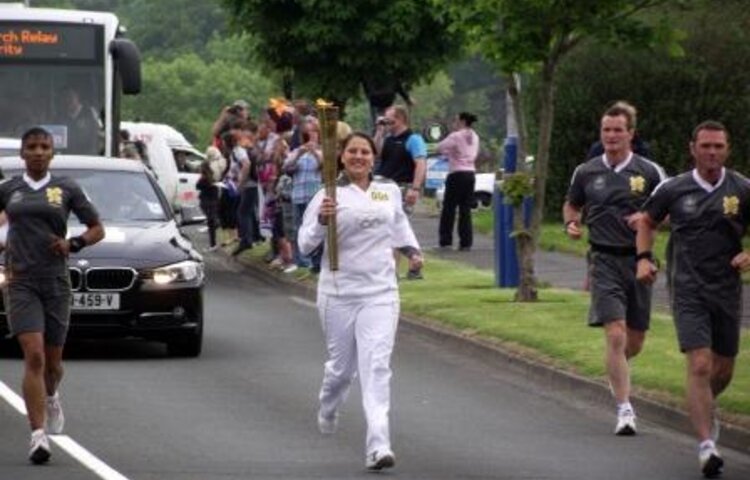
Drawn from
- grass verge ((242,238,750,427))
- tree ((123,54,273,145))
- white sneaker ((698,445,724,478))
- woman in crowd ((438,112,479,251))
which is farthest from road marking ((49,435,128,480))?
tree ((123,54,273,145))

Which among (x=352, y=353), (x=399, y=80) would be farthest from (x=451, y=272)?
(x=352, y=353)

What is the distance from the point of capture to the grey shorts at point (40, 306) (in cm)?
1366

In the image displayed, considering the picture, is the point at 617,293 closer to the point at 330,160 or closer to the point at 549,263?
the point at 330,160

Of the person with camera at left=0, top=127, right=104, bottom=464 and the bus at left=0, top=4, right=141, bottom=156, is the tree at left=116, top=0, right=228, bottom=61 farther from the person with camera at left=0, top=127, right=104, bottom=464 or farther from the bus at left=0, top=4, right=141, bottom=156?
the person with camera at left=0, top=127, right=104, bottom=464

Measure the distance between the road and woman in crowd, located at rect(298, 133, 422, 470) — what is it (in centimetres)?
63

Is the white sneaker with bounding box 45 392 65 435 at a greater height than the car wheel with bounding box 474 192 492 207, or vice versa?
the white sneaker with bounding box 45 392 65 435

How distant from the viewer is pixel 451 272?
27.7 meters

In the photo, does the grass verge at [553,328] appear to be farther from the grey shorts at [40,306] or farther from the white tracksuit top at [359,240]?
the grey shorts at [40,306]

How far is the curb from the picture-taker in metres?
14.5

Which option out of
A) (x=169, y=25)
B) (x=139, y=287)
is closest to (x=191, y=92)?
(x=169, y=25)

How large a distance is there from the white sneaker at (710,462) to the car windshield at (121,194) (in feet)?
27.3

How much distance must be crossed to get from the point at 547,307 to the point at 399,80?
48.7 ft

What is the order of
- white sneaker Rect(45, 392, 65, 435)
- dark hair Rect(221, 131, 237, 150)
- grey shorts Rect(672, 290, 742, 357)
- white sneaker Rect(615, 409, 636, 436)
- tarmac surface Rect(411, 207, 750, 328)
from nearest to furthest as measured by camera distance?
1. grey shorts Rect(672, 290, 742, 357)
2. white sneaker Rect(45, 392, 65, 435)
3. white sneaker Rect(615, 409, 636, 436)
4. tarmac surface Rect(411, 207, 750, 328)
5. dark hair Rect(221, 131, 237, 150)

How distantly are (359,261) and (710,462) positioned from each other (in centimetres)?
218
